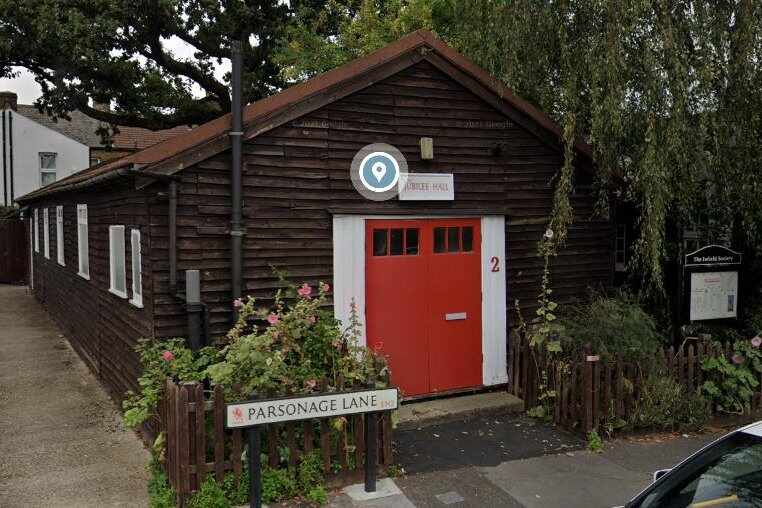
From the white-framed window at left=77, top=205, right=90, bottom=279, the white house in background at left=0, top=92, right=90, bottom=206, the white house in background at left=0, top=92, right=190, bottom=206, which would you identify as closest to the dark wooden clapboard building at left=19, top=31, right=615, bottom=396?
the white-framed window at left=77, top=205, right=90, bottom=279

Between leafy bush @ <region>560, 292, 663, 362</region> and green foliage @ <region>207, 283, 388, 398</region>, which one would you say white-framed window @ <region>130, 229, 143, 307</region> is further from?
leafy bush @ <region>560, 292, 663, 362</region>

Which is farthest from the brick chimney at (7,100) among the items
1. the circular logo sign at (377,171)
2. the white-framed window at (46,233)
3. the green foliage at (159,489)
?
the green foliage at (159,489)

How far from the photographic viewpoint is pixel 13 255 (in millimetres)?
25156

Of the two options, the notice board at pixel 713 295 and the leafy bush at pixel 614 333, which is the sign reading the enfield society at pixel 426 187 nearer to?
the leafy bush at pixel 614 333

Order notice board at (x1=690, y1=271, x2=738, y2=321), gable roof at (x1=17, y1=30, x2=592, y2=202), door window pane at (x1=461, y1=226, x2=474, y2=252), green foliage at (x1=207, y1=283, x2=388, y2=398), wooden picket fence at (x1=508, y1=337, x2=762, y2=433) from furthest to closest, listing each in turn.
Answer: notice board at (x1=690, y1=271, x2=738, y2=321) → door window pane at (x1=461, y1=226, x2=474, y2=252) → wooden picket fence at (x1=508, y1=337, x2=762, y2=433) → gable roof at (x1=17, y1=30, x2=592, y2=202) → green foliage at (x1=207, y1=283, x2=388, y2=398)

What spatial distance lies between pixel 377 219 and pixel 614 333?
9.40ft

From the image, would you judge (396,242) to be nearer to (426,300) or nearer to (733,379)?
(426,300)

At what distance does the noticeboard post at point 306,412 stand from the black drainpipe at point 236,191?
2.00 metres

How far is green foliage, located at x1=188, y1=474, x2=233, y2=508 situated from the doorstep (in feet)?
8.11

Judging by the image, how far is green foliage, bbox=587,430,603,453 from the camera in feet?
21.7

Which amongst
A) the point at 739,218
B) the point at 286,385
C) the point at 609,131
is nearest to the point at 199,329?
the point at 286,385

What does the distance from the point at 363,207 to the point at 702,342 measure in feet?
13.4

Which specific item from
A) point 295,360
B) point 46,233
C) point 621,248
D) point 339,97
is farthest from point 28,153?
point 295,360

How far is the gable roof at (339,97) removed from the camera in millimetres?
6520
